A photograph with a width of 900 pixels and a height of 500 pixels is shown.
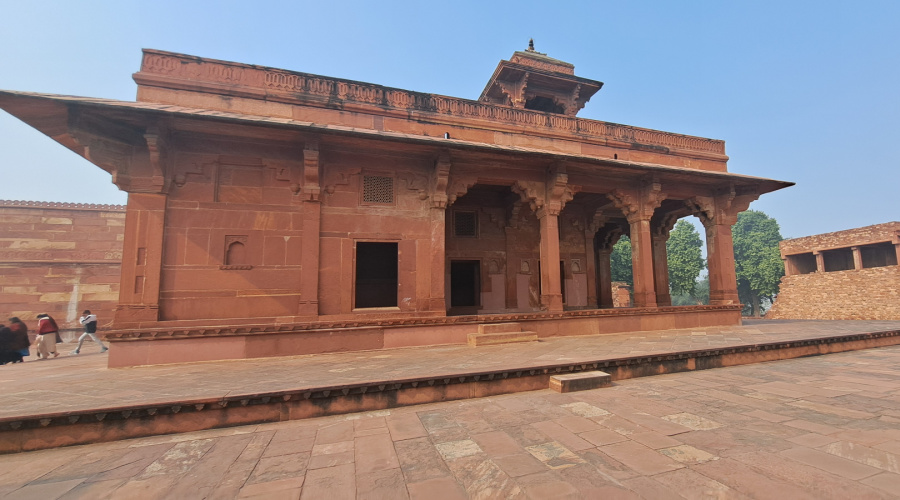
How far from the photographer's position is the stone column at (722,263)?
450 inches

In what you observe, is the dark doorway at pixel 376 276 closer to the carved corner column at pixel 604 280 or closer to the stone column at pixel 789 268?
the carved corner column at pixel 604 280

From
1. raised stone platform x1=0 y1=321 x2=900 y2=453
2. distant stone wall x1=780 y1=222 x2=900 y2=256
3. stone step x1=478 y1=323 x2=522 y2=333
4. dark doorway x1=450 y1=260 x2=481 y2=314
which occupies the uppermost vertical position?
distant stone wall x1=780 y1=222 x2=900 y2=256

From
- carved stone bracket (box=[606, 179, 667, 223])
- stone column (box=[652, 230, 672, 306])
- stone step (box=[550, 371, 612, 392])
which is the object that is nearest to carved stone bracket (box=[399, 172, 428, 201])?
stone step (box=[550, 371, 612, 392])

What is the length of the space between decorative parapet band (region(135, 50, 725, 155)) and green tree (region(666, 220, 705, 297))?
30.4 metres

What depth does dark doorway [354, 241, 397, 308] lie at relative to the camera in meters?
14.0

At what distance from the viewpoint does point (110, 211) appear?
15.5 metres

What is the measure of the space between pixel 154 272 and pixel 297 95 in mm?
5142

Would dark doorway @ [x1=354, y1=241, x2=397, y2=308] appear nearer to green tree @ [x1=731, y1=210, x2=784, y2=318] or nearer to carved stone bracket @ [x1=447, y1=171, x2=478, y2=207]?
carved stone bracket @ [x1=447, y1=171, x2=478, y2=207]

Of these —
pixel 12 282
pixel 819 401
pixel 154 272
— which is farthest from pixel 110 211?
pixel 819 401

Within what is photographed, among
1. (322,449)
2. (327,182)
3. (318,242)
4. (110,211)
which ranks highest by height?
(110,211)

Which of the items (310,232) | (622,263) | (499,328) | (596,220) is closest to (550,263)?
(499,328)

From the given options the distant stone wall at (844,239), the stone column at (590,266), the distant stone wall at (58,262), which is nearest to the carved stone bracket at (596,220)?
the stone column at (590,266)

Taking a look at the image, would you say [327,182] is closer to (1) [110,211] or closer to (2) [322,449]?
(2) [322,449]

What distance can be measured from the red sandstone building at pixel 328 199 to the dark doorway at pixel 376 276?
343 cm
